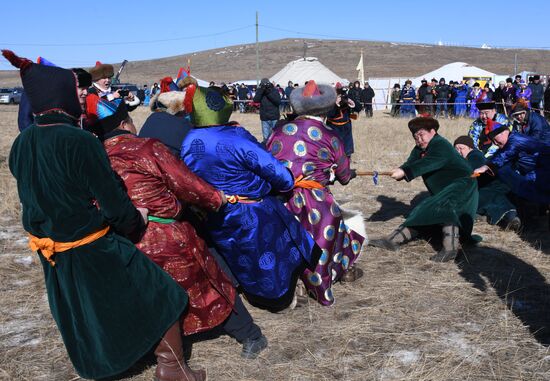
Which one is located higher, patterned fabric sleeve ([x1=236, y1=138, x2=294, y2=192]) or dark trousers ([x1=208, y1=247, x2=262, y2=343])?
patterned fabric sleeve ([x1=236, y1=138, x2=294, y2=192])

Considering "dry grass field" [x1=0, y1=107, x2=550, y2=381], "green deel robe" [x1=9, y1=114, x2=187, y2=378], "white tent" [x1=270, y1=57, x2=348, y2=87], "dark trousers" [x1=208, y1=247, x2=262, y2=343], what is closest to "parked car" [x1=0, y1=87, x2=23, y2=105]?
"white tent" [x1=270, y1=57, x2=348, y2=87]

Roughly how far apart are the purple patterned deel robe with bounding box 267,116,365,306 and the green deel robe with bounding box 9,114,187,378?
1.42 metres

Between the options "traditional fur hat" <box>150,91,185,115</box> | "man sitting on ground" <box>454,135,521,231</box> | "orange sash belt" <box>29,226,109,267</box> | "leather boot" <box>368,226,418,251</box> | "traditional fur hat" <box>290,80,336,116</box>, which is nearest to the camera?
"orange sash belt" <box>29,226,109,267</box>

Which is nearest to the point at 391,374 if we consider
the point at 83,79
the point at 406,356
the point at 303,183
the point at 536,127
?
the point at 406,356

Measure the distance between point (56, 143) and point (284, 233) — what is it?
171cm

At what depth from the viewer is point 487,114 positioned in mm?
6980

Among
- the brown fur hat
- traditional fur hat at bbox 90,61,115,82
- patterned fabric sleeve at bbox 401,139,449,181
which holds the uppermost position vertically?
traditional fur hat at bbox 90,61,115,82

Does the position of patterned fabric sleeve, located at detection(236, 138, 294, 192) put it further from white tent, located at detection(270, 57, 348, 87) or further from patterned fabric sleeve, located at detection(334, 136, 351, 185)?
white tent, located at detection(270, 57, 348, 87)

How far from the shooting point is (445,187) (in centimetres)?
545

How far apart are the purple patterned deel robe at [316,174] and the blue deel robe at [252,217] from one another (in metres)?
0.23

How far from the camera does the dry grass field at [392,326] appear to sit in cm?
326

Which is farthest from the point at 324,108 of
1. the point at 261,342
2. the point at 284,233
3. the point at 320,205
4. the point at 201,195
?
the point at 261,342

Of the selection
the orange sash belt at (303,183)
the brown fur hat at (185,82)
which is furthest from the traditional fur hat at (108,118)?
the brown fur hat at (185,82)

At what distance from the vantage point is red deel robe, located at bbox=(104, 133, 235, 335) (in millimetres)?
2855
